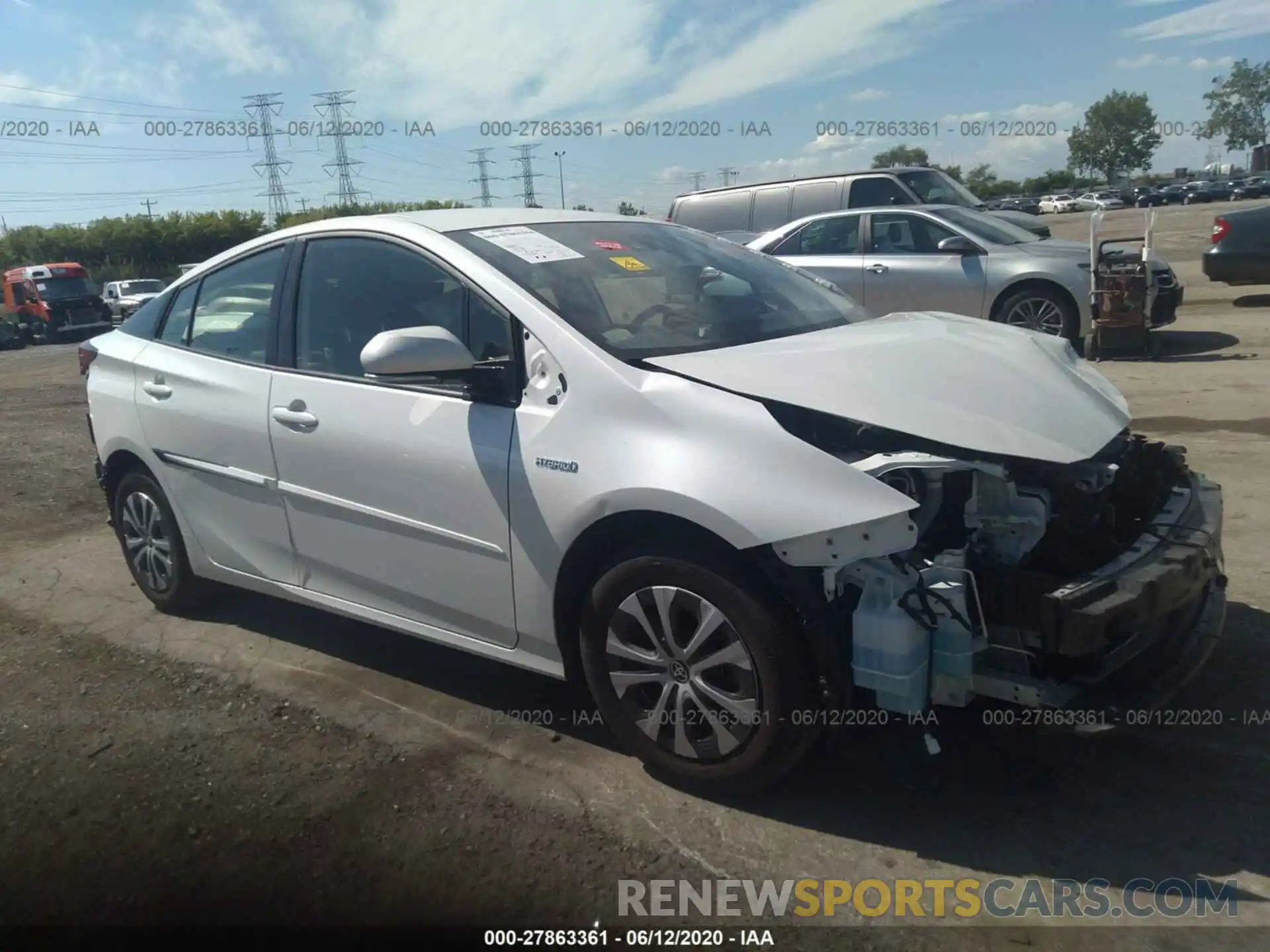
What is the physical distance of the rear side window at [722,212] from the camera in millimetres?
13539

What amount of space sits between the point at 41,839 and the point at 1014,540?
3029 millimetres

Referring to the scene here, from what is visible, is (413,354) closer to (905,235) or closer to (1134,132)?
(905,235)

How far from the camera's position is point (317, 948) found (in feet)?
8.57

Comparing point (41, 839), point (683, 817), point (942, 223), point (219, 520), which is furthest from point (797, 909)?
point (942, 223)

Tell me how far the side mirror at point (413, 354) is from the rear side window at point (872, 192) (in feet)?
33.8

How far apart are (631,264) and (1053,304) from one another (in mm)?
7540

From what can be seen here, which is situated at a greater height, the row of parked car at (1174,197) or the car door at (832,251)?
the row of parked car at (1174,197)

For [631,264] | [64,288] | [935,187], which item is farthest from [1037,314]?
[64,288]

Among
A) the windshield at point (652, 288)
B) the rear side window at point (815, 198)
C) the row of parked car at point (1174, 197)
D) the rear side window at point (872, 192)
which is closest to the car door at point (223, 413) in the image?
the windshield at point (652, 288)

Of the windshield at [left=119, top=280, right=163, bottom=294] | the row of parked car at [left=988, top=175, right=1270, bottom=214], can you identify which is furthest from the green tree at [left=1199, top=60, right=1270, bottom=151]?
the windshield at [left=119, top=280, right=163, bottom=294]

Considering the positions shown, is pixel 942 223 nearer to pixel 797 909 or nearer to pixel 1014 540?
pixel 1014 540

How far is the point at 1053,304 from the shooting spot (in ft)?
32.9

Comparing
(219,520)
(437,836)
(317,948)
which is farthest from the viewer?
(219,520)

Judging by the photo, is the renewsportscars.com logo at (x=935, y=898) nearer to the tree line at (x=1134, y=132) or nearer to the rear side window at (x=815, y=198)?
the rear side window at (x=815, y=198)
